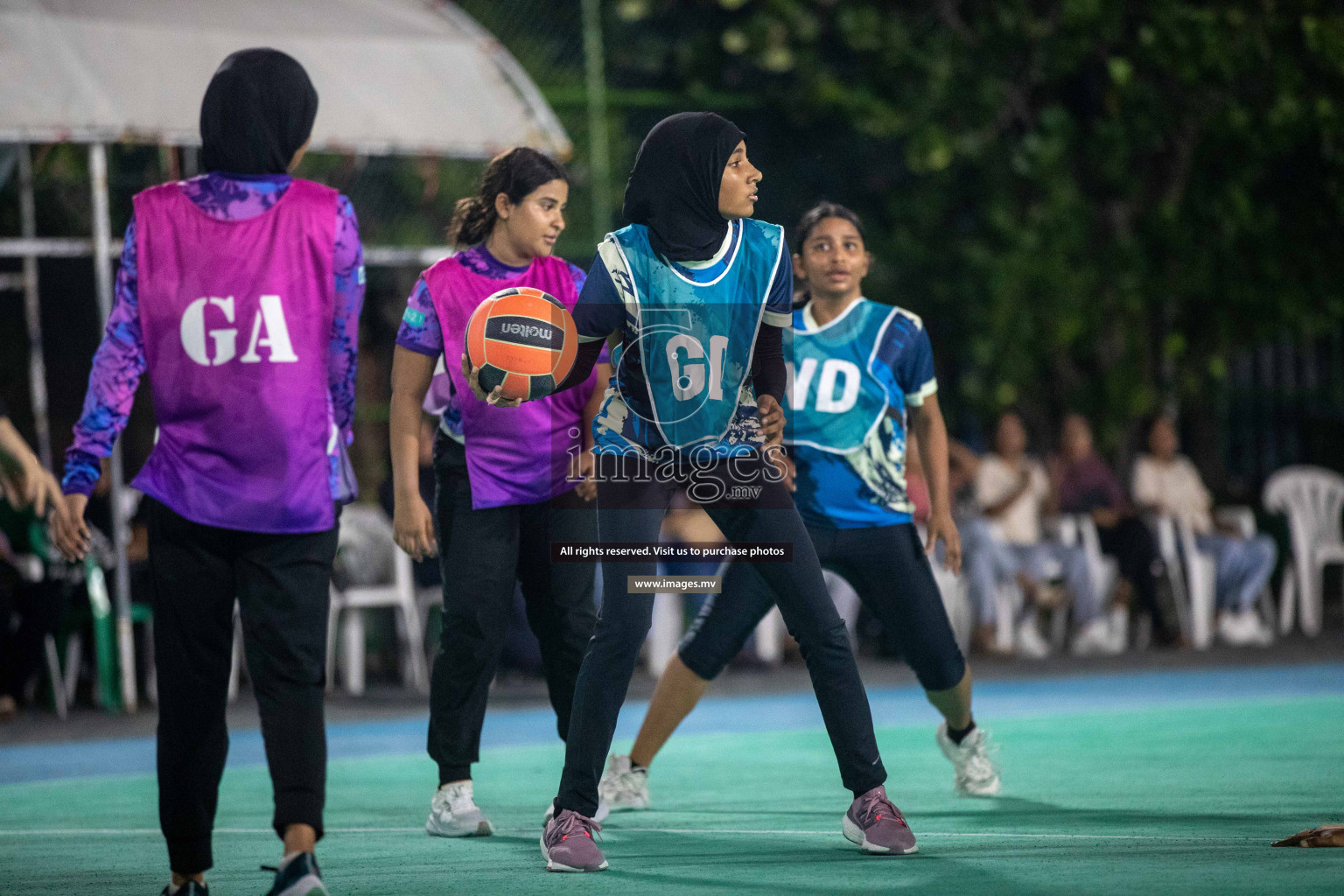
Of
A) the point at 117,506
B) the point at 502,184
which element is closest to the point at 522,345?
the point at 502,184

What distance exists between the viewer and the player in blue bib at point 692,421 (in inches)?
171

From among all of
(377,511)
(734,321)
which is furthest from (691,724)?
(734,321)

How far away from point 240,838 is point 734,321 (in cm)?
246

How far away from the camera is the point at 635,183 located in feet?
14.5

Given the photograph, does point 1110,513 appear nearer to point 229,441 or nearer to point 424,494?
point 424,494

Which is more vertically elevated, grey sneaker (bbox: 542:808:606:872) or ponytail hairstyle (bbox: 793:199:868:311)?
ponytail hairstyle (bbox: 793:199:868:311)

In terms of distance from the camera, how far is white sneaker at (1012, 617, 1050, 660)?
37.6 feet

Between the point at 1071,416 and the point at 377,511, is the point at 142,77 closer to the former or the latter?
the point at 377,511

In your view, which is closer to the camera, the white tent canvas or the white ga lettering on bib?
the white ga lettering on bib

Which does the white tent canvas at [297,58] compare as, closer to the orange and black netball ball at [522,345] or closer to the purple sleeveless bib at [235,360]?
the orange and black netball ball at [522,345]

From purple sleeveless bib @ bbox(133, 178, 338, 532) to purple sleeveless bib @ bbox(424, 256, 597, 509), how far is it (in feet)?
3.79

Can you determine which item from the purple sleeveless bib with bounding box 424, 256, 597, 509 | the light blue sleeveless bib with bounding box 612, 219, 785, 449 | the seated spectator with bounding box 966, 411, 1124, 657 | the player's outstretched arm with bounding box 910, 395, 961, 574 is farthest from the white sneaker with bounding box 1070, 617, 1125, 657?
the light blue sleeveless bib with bounding box 612, 219, 785, 449

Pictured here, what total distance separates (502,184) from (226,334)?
5.23 feet

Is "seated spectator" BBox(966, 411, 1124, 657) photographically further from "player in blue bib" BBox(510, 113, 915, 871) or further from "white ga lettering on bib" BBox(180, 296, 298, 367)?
"white ga lettering on bib" BBox(180, 296, 298, 367)
